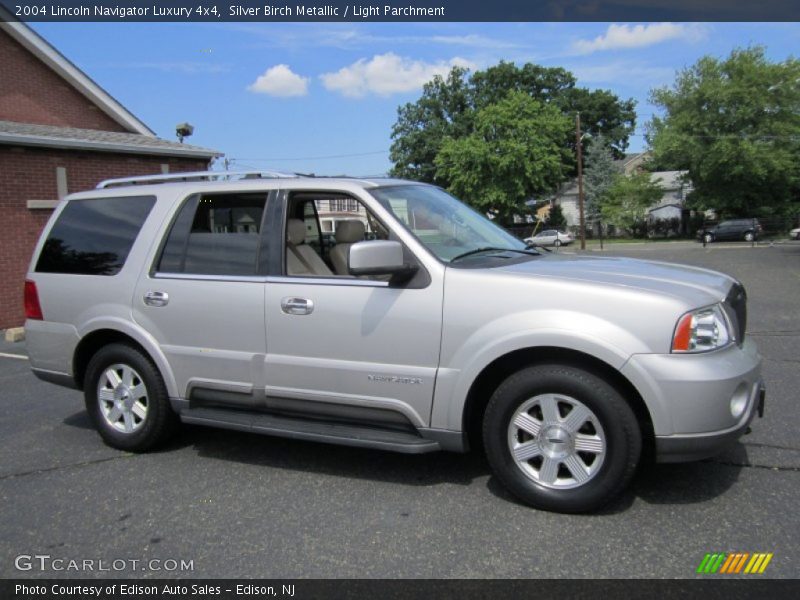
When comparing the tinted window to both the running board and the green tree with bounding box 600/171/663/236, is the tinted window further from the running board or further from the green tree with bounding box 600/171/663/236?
the green tree with bounding box 600/171/663/236

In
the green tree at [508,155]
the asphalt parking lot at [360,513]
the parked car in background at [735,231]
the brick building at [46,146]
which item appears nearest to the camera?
the asphalt parking lot at [360,513]

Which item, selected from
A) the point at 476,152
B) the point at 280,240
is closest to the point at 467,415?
the point at 280,240

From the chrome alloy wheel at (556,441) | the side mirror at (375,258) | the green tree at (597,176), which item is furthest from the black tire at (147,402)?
the green tree at (597,176)

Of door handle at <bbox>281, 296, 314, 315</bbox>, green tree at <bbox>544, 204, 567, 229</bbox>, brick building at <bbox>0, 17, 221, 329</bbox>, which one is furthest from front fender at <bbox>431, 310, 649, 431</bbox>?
green tree at <bbox>544, 204, 567, 229</bbox>

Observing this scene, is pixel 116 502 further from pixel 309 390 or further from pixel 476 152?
pixel 476 152

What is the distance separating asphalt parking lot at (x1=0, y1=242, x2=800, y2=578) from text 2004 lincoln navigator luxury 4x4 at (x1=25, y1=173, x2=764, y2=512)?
0.99 ft

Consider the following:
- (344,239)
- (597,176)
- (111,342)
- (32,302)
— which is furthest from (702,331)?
(597,176)

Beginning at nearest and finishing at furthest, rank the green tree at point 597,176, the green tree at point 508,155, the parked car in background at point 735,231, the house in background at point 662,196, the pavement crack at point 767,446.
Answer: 1. the pavement crack at point 767,446
2. the parked car in background at point 735,231
3. the green tree at point 508,155
4. the house in background at point 662,196
5. the green tree at point 597,176

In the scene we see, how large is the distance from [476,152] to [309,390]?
51.4 meters

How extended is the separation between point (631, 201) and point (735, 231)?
37.2 feet

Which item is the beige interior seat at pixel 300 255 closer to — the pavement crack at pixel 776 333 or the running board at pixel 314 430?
the running board at pixel 314 430

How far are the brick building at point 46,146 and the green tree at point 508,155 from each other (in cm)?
3929

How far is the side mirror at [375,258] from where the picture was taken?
3498mm

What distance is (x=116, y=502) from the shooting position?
3.83 m
